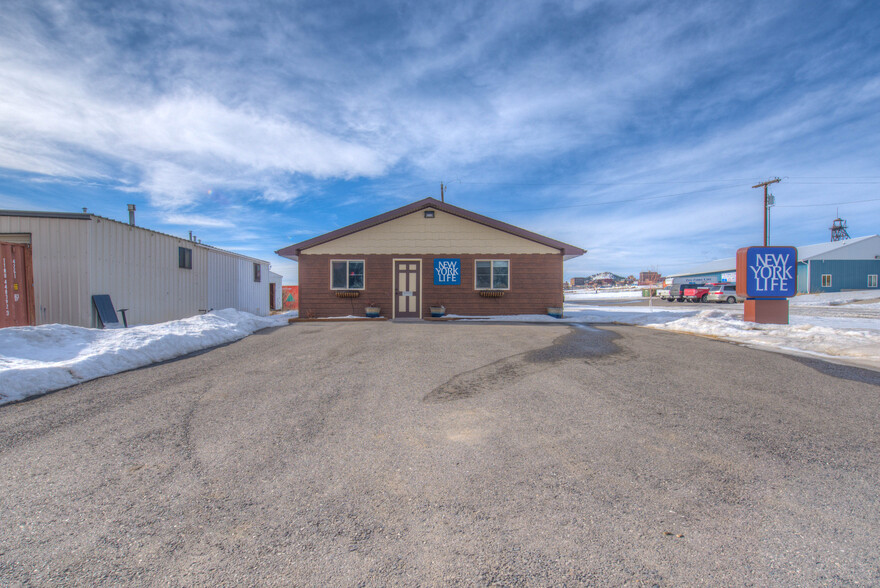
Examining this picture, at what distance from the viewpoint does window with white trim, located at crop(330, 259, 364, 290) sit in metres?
14.2

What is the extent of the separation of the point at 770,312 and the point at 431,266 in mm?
10628

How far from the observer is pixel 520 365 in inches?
233

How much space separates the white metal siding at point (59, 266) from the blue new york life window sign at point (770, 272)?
1790cm

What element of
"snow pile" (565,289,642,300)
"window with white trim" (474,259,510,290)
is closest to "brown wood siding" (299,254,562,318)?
"window with white trim" (474,259,510,290)

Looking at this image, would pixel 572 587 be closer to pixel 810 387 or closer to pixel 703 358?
pixel 810 387

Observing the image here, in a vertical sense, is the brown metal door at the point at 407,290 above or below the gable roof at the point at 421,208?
below

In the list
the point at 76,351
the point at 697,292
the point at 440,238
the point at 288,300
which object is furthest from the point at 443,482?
the point at 697,292

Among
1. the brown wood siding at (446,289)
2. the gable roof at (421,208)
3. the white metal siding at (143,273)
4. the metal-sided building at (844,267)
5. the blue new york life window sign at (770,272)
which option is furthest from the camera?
the metal-sided building at (844,267)

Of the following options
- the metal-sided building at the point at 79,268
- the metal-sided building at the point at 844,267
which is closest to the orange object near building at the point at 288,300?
the metal-sided building at the point at 79,268

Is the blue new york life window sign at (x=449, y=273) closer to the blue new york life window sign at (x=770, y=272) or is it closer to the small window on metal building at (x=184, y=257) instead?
the blue new york life window sign at (x=770, y=272)

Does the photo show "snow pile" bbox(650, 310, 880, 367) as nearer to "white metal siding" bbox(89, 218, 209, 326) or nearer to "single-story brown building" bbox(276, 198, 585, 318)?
"single-story brown building" bbox(276, 198, 585, 318)

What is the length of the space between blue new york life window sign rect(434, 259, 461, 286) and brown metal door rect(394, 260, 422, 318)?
0.86 m

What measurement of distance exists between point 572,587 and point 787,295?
1311 cm

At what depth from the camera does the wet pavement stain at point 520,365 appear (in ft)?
15.2
